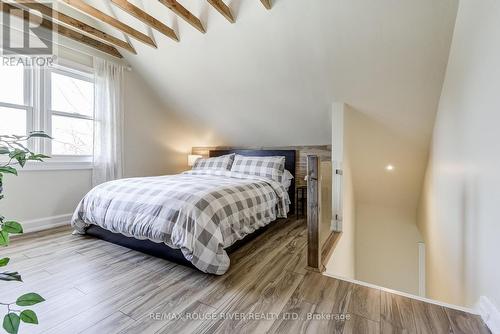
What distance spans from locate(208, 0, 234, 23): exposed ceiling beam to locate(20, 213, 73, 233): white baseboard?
9.79 ft

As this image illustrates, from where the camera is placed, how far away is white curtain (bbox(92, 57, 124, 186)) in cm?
317

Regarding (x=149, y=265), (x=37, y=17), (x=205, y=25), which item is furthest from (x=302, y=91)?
(x=37, y=17)

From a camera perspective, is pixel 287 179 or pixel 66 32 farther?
pixel 287 179

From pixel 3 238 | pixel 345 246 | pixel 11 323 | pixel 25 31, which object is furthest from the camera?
pixel 345 246

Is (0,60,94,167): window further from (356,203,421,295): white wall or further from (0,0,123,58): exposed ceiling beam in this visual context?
(356,203,421,295): white wall

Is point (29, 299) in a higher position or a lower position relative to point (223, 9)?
lower

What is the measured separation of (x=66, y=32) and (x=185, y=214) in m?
2.71

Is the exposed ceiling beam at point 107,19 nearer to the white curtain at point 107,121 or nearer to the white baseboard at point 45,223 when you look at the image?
the white curtain at point 107,121

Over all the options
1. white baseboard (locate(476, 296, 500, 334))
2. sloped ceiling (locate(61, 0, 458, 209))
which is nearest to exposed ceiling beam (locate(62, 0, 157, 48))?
sloped ceiling (locate(61, 0, 458, 209))

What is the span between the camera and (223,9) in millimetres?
2246

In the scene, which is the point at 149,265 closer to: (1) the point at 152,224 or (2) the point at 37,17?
(1) the point at 152,224

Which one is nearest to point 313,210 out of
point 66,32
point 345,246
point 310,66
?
point 345,246

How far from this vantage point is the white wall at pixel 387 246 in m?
3.47

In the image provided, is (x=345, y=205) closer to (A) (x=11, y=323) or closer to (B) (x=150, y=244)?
(B) (x=150, y=244)
